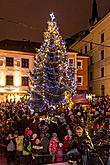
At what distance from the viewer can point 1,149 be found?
14734 mm

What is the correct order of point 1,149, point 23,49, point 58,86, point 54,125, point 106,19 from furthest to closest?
1. point 23,49
2. point 106,19
3. point 58,86
4. point 1,149
5. point 54,125

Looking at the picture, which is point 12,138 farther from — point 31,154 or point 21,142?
Answer: point 31,154

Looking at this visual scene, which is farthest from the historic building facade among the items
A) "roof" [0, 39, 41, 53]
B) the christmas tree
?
the christmas tree

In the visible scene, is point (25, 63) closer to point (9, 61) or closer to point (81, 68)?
point (9, 61)

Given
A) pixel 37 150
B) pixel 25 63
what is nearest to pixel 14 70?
pixel 25 63

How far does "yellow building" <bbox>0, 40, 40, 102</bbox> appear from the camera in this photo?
46.2 metres

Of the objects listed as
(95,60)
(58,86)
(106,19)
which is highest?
(106,19)

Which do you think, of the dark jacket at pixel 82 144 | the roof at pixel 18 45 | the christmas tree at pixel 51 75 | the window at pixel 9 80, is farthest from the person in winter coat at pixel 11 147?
the roof at pixel 18 45

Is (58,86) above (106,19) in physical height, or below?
below

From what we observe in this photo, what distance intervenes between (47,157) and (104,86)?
35.0m

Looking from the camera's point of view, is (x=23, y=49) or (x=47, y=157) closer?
(x=47, y=157)

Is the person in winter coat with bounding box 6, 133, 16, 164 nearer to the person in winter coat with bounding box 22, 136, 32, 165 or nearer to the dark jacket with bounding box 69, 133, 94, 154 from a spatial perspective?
the person in winter coat with bounding box 22, 136, 32, 165

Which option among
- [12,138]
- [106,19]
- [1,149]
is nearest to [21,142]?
[12,138]

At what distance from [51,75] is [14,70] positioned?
19.9 m
